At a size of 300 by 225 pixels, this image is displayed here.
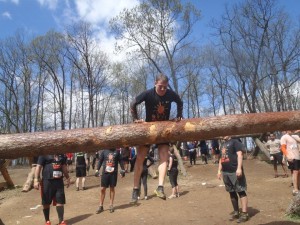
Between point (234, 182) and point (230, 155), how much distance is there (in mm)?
676

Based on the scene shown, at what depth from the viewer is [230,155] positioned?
28.6 ft

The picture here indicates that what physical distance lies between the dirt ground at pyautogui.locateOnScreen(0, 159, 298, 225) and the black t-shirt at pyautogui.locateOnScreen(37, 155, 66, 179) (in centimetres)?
205

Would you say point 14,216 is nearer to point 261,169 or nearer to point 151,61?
point 261,169

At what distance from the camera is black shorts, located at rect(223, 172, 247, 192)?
27.7 ft

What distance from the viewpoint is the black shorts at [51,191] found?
8.66m

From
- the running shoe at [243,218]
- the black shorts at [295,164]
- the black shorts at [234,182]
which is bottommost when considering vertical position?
the running shoe at [243,218]

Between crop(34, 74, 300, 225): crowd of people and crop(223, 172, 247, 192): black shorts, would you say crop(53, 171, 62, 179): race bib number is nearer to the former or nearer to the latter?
crop(34, 74, 300, 225): crowd of people

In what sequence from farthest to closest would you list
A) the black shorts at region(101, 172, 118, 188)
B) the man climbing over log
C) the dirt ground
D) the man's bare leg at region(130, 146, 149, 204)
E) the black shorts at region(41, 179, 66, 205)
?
1. the black shorts at region(101, 172, 118, 188)
2. the dirt ground
3. the black shorts at region(41, 179, 66, 205)
4. the man's bare leg at region(130, 146, 149, 204)
5. the man climbing over log

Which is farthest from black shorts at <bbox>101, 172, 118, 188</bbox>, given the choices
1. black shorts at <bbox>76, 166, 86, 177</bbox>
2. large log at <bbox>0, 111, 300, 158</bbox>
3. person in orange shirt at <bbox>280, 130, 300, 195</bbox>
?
black shorts at <bbox>76, 166, 86, 177</bbox>

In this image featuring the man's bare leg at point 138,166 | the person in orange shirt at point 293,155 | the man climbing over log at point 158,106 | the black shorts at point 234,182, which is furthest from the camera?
the person in orange shirt at point 293,155

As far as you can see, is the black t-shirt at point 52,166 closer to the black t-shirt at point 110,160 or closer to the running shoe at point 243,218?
the black t-shirt at point 110,160

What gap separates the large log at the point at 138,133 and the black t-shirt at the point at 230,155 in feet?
9.12

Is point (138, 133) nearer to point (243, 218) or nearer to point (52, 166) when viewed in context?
point (52, 166)

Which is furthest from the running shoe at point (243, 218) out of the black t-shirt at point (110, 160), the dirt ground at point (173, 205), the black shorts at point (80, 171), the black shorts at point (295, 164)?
the black shorts at point (80, 171)
